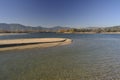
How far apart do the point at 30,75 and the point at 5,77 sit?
169cm

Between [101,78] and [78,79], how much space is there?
154 centimetres

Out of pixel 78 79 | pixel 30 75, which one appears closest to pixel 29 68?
pixel 30 75

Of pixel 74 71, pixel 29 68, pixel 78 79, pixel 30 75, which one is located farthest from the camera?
pixel 29 68

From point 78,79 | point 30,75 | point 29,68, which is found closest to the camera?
point 78,79

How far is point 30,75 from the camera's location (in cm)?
1170

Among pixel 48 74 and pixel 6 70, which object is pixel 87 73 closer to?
pixel 48 74

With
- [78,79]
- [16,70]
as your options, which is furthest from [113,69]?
[16,70]

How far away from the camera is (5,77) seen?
11203mm

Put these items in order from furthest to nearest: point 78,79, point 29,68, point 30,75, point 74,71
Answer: point 29,68, point 74,71, point 30,75, point 78,79

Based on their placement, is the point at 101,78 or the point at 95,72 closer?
the point at 101,78

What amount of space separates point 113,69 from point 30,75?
6583mm

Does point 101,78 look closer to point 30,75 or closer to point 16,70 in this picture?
A: point 30,75

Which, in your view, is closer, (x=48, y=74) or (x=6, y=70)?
(x=48, y=74)

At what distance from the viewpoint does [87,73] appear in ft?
39.7
